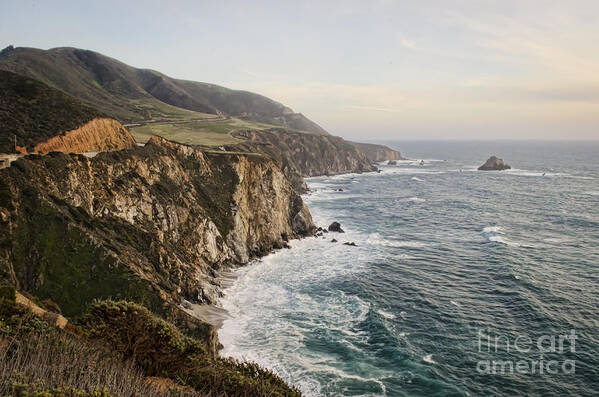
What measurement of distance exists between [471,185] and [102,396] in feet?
451

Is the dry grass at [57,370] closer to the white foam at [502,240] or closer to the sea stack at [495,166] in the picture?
the white foam at [502,240]

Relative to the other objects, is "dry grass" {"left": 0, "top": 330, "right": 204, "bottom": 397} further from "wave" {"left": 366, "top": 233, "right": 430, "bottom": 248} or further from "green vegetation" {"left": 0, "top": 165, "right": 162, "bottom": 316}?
"wave" {"left": 366, "top": 233, "right": 430, "bottom": 248}

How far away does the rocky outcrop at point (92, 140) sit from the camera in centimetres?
4122

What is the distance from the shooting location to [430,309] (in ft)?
127

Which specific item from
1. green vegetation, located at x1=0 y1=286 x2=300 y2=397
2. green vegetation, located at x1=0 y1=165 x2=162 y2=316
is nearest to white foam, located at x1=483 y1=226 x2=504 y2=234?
green vegetation, located at x1=0 y1=286 x2=300 y2=397

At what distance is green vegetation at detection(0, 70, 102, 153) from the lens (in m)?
39.7

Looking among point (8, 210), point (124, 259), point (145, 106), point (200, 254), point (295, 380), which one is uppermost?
point (145, 106)

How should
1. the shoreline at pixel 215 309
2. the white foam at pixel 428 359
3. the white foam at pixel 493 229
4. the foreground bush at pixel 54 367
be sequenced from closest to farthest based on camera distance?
the foreground bush at pixel 54 367 → the white foam at pixel 428 359 → the shoreline at pixel 215 309 → the white foam at pixel 493 229

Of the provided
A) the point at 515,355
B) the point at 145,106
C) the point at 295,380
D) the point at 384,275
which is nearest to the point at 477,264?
the point at 384,275

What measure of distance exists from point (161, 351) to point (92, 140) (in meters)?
38.5

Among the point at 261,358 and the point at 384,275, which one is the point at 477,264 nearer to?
the point at 384,275

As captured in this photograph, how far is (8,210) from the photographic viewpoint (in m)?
29.3

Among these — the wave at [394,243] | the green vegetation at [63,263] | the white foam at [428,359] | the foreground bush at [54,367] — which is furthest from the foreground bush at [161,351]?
the wave at [394,243]

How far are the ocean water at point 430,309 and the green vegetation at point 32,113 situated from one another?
28158mm
